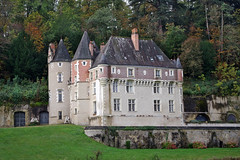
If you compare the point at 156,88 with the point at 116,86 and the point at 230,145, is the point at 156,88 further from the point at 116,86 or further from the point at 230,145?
the point at 230,145

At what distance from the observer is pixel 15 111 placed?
56.1 meters

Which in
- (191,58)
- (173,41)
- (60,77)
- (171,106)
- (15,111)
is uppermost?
(173,41)

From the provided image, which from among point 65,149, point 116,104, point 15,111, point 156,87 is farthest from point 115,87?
point 65,149

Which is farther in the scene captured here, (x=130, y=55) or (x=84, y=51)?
(x=84, y=51)

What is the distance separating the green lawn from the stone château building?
7.44 m

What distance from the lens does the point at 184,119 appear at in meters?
58.0

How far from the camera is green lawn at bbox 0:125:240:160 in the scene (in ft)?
123

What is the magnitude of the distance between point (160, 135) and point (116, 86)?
8.77 m

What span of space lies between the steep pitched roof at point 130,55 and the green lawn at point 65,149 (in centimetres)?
1009

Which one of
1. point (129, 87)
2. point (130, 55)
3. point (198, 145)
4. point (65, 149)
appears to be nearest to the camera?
point (65, 149)

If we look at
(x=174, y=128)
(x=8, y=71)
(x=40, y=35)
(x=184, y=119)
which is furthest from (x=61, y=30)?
(x=174, y=128)

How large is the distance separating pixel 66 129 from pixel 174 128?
399 inches

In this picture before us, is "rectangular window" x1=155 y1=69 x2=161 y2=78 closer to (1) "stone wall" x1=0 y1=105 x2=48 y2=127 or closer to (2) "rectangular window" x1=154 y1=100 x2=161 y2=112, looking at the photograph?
(2) "rectangular window" x1=154 y1=100 x2=161 y2=112

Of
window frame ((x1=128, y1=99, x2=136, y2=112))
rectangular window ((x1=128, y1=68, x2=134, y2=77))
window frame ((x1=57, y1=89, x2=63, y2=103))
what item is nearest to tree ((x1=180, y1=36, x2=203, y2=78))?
rectangular window ((x1=128, y1=68, x2=134, y2=77))
